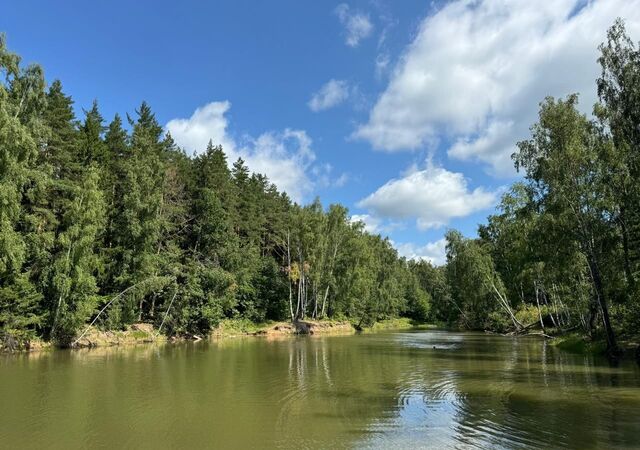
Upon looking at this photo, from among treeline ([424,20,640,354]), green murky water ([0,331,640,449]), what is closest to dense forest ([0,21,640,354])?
treeline ([424,20,640,354])

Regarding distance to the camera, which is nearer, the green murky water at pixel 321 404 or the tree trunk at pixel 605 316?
the green murky water at pixel 321 404

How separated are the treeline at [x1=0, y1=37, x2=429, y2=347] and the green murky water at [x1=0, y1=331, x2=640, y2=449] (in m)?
9.68

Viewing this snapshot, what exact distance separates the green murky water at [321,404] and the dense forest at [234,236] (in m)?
8.24

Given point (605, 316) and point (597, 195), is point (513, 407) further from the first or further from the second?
point (597, 195)

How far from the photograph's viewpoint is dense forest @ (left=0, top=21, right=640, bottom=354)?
28938 millimetres

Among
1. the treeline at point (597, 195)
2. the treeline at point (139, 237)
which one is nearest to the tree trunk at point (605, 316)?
the treeline at point (597, 195)

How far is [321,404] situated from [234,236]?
44.3m

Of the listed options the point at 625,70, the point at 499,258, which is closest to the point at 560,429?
the point at 625,70

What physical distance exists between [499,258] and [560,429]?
6633 cm

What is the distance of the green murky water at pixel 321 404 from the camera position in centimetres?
1156

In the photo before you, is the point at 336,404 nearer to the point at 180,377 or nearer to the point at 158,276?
the point at 180,377

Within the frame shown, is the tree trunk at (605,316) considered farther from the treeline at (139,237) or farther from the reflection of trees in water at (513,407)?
the treeline at (139,237)

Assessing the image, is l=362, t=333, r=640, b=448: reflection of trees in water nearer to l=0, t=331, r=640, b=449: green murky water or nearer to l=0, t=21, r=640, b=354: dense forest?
l=0, t=331, r=640, b=449: green murky water

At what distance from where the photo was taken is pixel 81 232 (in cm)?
3706
